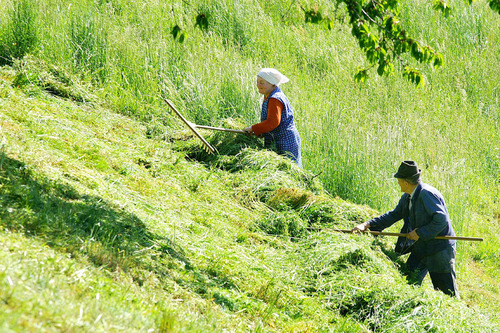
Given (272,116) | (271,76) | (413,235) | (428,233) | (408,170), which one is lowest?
(413,235)

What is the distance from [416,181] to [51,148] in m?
3.48

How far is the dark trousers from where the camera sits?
212 inches

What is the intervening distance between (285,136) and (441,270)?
270 centimetres

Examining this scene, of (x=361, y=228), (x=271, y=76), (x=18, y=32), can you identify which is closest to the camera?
(x=361, y=228)

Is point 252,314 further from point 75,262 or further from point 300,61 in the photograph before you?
point 300,61

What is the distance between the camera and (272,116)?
705 centimetres

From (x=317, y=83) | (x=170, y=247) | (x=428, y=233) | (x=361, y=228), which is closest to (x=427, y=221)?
(x=428, y=233)

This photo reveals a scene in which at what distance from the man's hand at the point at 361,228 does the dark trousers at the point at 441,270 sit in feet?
1.82

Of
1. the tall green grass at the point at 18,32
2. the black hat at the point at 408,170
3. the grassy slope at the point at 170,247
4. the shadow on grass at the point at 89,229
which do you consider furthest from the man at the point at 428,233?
the tall green grass at the point at 18,32

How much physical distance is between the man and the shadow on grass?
214 cm

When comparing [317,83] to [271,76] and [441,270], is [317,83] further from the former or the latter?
[441,270]

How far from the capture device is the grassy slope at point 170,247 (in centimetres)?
311

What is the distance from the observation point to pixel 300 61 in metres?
11.9

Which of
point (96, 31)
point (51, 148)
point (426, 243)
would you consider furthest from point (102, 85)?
point (426, 243)
